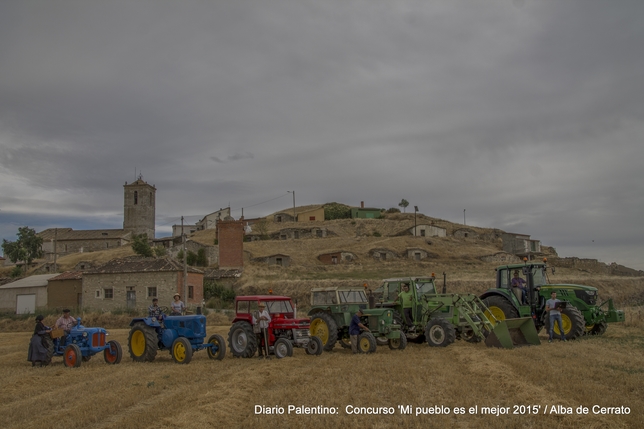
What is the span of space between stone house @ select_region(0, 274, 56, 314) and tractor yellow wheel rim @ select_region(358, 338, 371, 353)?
114ft

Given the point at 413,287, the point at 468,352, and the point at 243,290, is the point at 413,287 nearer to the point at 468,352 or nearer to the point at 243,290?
the point at 468,352

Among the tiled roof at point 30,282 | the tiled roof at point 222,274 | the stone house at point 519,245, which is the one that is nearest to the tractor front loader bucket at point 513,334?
the tiled roof at point 222,274

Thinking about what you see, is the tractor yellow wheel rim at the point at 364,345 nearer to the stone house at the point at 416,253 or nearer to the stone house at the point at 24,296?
the stone house at the point at 24,296

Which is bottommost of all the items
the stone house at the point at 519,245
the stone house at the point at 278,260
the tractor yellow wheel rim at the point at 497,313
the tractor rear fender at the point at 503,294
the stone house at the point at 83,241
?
the tractor yellow wheel rim at the point at 497,313

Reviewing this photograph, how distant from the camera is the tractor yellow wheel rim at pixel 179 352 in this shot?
14273 millimetres

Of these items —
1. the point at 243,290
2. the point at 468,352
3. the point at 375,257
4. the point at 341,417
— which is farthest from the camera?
the point at 375,257

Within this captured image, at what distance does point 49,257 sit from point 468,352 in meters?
73.4

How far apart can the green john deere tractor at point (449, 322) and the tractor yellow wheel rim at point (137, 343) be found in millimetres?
6993

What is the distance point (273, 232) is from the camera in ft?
260

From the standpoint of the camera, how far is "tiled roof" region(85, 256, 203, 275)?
122 feet

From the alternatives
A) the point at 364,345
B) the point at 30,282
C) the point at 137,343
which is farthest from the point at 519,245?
the point at 137,343

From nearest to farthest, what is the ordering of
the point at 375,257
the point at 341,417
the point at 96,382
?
1. the point at 341,417
2. the point at 96,382
3. the point at 375,257

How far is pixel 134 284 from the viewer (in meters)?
37.6

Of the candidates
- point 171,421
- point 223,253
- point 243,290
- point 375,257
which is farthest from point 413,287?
point 375,257
